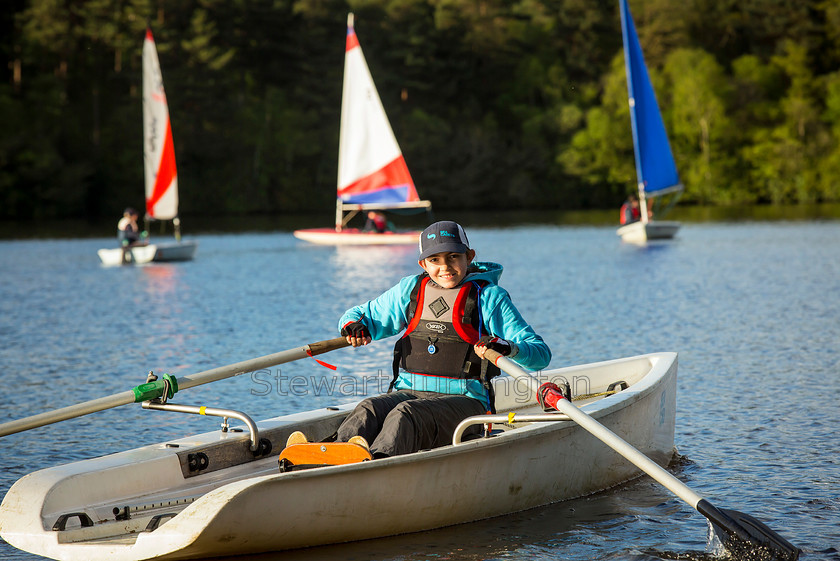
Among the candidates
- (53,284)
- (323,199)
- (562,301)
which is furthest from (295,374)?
(323,199)

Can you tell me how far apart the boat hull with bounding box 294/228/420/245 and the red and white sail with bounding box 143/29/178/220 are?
166 inches

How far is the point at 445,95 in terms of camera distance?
63.3 metres

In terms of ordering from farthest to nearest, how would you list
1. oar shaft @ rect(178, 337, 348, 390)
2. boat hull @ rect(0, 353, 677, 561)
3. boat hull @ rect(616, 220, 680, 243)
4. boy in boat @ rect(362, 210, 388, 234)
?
boy in boat @ rect(362, 210, 388, 234) → boat hull @ rect(616, 220, 680, 243) → oar shaft @ rect(178, 337, 348, 390) → boat hull @ rect(0, 353, 677, 561)

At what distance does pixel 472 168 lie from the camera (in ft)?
201

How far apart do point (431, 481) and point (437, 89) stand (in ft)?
193

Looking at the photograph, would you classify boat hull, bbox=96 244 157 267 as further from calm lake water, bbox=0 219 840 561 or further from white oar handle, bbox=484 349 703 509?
white oar handle, bbox=484 349 703 509

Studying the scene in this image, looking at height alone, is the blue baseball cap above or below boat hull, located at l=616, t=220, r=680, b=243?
above

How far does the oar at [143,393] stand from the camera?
18.3 feet

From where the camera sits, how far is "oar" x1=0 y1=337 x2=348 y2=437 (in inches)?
219

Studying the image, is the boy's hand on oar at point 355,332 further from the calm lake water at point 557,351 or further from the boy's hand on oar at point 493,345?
the calm lake water at point 557,351

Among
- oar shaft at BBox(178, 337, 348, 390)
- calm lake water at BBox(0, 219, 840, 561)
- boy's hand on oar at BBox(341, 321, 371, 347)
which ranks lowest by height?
calm lake water at BBox(0, 219, 840, 561)

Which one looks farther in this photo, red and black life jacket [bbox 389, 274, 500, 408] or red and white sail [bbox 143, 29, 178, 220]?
red and white sail [bbox 143, 29, 178, 220]

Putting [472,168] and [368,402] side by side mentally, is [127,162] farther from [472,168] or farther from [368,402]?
[368,402]

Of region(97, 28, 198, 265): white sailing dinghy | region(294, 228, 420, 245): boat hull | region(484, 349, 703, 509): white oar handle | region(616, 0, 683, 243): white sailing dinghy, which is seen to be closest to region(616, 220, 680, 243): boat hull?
region(616, 0, 683, 243): white sailing dinghy
